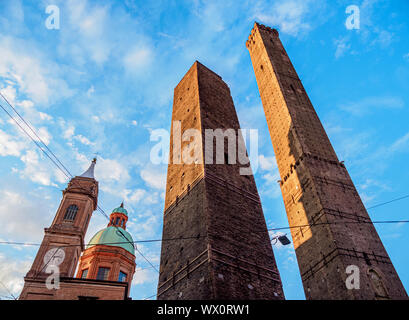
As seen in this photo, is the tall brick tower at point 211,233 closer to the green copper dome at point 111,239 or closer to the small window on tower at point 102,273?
the small window on tower at point 102,273

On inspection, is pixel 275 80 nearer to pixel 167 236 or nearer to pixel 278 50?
pixel 278 50

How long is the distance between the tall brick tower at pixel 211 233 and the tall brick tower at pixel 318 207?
3.96 metres

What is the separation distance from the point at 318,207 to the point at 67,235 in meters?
15.4

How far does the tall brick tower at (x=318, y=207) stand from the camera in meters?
14.4

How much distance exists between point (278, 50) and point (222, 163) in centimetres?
1858

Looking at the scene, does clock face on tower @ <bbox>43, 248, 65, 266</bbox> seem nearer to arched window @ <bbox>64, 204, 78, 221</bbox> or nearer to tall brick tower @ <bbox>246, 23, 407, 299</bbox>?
arched window @ <bbox>64, 204, 78, 221</bbox>

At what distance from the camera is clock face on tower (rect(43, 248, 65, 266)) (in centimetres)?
1925

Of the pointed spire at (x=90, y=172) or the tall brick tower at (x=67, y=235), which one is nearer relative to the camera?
the tall brick tower at (x=67, y=235)

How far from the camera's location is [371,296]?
13125mm

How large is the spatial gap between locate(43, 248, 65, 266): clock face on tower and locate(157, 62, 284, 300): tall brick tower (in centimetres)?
839

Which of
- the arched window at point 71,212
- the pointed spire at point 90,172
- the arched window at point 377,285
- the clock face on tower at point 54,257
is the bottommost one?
the arched window at point 377,285

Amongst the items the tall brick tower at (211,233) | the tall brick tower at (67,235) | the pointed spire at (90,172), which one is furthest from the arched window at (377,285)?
the pointed spire at (90,172)

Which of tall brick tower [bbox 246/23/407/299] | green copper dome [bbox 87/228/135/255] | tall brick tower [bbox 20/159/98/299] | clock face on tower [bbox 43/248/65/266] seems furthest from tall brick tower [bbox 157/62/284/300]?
green copper dome [bbox 87/228/135/255]

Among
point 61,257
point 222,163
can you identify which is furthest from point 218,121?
point 61,257
